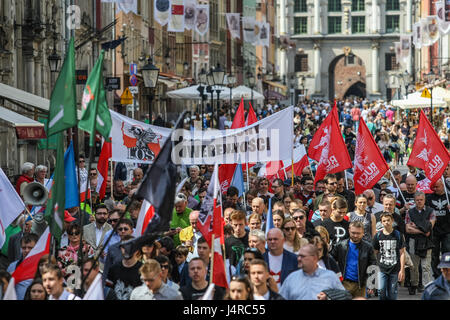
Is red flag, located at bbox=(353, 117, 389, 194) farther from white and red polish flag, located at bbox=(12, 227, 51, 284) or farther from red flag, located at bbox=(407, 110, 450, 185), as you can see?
white and red polish flag, located at bbox=(12, 227, 51, 284)

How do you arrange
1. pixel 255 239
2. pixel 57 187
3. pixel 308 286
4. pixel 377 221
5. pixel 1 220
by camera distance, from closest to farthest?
pixel 308 286, pixel 57 187, pixel 255 239, pixel 1 220, pixel 377 221

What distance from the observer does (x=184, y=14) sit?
43.7 meters

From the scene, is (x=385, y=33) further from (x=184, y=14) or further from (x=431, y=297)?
(x=431, y=297)

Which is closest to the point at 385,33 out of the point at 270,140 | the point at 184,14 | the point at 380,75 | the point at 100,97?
the point at 380,75

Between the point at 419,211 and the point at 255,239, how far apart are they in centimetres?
462

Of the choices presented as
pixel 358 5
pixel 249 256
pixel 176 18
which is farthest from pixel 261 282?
pixel 358 5

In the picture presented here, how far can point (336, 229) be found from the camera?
12.7 m

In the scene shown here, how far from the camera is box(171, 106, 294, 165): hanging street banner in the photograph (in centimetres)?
1711

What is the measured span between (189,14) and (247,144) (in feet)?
90.2

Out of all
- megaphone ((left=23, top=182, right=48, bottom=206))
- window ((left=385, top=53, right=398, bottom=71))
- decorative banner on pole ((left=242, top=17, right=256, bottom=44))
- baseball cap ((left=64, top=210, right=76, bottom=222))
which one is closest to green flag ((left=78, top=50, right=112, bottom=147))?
megaphone ((left=23, top=182, right=48, bottom=206))

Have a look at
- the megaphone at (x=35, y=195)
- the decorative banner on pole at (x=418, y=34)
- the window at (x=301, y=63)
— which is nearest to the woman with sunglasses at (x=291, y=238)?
the megaphone at (x=35, y=195)

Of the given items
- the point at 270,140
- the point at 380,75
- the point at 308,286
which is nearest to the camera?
the point at 308,286

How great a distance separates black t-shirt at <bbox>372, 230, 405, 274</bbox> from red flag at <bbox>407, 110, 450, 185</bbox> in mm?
3563

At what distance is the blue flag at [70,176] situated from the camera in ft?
39.2
